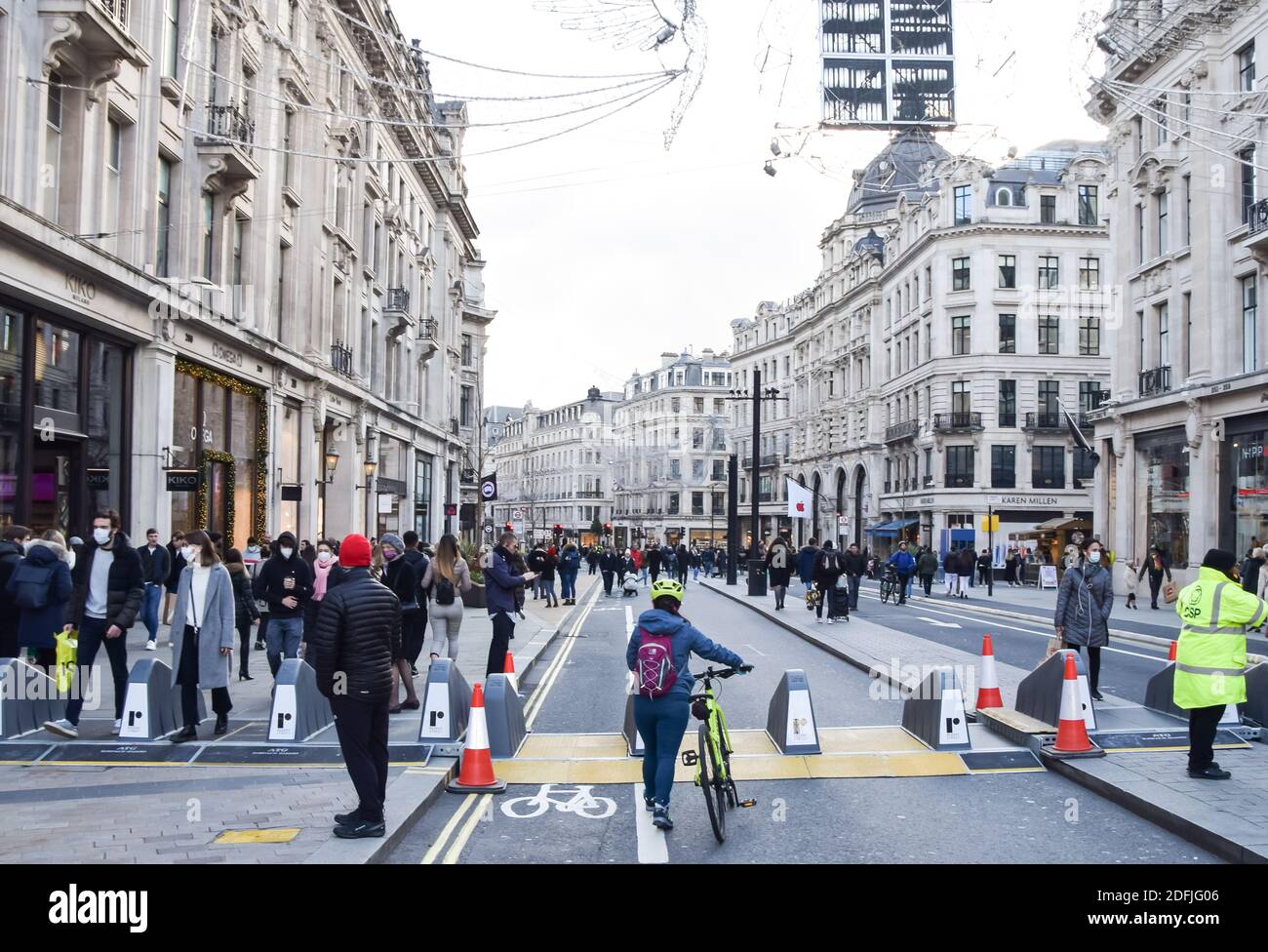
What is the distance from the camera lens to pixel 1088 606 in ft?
39.7

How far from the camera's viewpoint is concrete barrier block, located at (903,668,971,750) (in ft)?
32.3

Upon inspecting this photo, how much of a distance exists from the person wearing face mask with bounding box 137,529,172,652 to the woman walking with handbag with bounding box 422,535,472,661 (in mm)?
5057

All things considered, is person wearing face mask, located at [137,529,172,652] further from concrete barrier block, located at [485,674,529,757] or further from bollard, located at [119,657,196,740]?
concrete barrier block, located at [485,674,529,757]

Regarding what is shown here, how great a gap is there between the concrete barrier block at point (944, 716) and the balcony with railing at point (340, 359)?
25.9m

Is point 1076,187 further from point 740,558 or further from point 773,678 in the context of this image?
point 773,678

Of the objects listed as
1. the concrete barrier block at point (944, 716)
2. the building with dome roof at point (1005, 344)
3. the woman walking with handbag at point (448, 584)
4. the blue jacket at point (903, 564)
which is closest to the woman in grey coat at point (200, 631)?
the woman walking with handbag at point (448, 584)

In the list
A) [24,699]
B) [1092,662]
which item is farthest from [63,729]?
→ [1092,662]

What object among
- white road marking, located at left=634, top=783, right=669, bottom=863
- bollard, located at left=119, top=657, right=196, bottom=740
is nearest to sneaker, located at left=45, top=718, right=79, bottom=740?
bollard, located at left=119, top=657, right=196, bottom=740

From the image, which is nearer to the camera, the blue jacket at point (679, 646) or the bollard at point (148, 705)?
the blue jacket at point (679, 646)

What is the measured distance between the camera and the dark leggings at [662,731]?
7273 mm

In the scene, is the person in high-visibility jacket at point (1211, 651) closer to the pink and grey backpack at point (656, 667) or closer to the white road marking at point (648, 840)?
the pink and grey backpack at point (656, 667)

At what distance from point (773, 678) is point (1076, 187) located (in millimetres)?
49507

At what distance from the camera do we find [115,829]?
6.98 meters
